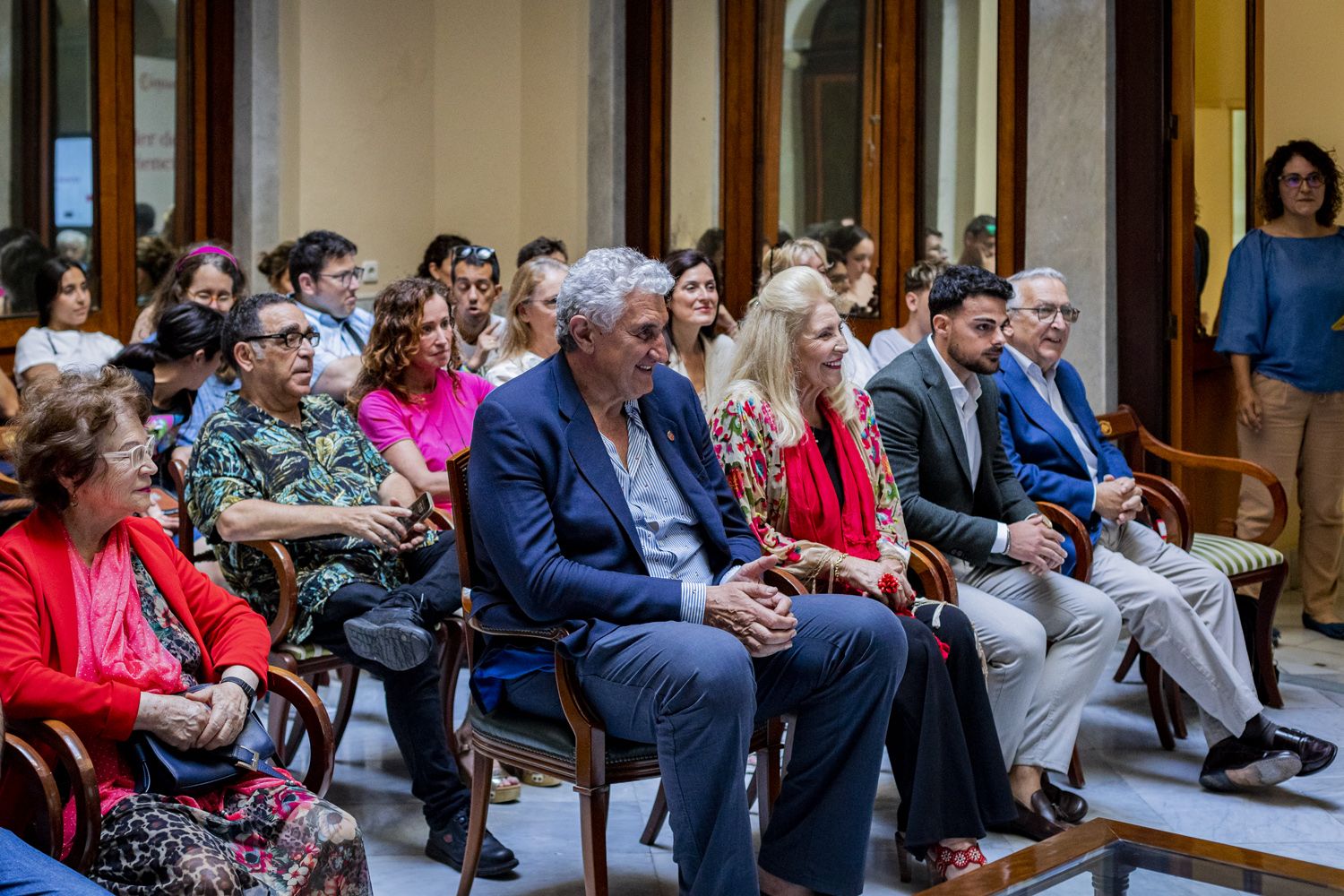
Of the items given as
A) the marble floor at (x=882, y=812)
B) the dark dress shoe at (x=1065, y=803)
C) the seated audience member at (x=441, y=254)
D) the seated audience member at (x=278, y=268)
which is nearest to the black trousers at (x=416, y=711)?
the marble floor at (x=882, y=812)

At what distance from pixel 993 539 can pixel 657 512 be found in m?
1.15

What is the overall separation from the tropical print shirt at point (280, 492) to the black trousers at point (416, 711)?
0.16ft

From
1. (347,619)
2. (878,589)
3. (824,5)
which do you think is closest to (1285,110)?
(824,5)

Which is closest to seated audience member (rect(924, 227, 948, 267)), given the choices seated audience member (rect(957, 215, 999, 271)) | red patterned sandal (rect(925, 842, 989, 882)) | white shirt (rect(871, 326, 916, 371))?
seated audience member (rect(957, 215, 999, 271))

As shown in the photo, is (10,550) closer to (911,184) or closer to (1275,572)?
(1275,572)

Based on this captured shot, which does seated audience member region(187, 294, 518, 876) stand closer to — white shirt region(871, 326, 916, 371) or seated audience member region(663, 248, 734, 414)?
seated audience member region(663, 248, 734, 414)

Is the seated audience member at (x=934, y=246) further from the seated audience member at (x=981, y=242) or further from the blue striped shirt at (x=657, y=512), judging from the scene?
the blue striped shirt at (x=657, y=512)

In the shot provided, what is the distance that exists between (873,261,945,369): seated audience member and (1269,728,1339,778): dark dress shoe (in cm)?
204

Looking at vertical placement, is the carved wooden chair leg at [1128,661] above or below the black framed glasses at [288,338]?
below

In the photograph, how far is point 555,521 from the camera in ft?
9.23

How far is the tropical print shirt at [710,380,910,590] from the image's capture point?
11.0 ft

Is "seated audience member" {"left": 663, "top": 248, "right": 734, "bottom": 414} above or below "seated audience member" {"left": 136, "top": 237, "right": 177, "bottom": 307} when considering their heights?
below

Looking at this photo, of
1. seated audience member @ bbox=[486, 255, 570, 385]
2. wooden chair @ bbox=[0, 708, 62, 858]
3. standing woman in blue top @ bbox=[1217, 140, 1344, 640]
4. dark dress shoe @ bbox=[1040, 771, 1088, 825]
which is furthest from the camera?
Result: standing woman in blue top @ bbox=[1217, 140, 1344, 640]

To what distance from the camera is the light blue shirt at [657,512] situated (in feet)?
9.66
